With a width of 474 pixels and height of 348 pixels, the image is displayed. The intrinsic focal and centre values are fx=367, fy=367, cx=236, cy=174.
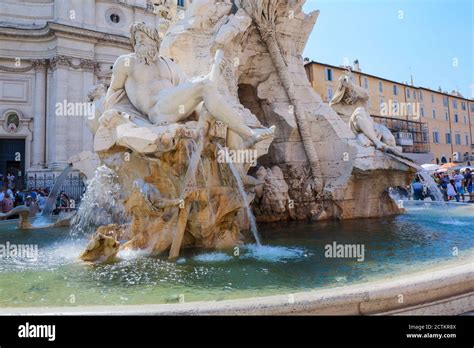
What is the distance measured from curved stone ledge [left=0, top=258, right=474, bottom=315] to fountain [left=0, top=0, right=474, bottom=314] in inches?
0.5

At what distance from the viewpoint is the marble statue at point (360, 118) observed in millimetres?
7316

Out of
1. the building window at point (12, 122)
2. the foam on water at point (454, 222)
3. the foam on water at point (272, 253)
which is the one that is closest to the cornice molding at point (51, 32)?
the building window at point (12, 122)

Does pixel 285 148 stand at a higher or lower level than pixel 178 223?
higher

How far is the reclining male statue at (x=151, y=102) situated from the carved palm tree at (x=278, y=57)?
115 inches

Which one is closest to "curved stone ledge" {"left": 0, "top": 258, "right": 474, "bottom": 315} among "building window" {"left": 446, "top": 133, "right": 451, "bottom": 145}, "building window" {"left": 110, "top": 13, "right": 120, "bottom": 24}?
"building window" {"left": 110, "top": 13, "right": 120, "bottom": 24}

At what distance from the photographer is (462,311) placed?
2459 mm

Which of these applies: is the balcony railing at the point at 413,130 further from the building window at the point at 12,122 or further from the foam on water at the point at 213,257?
the foam on water at the point at 213,257

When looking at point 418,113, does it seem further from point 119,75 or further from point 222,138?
point 119,75

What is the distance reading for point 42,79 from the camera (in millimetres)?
23531

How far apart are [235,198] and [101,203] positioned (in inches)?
112
